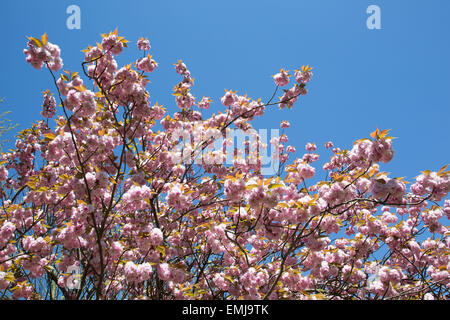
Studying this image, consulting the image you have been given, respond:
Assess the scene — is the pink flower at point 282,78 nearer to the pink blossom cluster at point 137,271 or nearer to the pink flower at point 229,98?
the pink flower at point 229,98

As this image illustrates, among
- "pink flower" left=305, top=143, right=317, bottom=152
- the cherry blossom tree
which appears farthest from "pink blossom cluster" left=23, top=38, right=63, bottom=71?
"pink flower" left=305, top=143, right=317, bottom=152

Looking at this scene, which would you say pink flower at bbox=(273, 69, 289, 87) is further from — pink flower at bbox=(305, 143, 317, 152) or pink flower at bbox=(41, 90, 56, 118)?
pink flower at bbox=(305, 143, 317, 152)

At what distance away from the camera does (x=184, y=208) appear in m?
4.50

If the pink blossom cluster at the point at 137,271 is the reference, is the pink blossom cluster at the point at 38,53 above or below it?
above

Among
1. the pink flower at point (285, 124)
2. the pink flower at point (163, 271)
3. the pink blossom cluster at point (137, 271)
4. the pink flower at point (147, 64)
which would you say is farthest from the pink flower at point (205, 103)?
the pink blossom cluster at point (137, 271)

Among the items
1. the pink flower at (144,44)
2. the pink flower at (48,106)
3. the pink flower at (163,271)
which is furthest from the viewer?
the pink flower at (48,106)

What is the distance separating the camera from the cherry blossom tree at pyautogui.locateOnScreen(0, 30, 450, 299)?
3.11 metres

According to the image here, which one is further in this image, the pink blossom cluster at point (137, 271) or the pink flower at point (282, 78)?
the pink flower at point (282, 78)

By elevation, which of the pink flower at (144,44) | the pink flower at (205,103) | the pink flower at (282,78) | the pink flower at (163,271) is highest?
the pink flower at (144,44)

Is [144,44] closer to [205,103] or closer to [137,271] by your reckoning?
[205,103]

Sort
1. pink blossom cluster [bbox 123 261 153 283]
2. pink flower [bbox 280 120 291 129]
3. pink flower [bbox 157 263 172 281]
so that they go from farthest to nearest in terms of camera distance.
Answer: pink flower [bbox 280 120 291 129] → pink flower [bbox 157 263 172 281] → pink blossom cluster [bbox 123 261 153 283]

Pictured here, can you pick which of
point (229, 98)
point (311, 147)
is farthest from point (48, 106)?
point (311, 147)

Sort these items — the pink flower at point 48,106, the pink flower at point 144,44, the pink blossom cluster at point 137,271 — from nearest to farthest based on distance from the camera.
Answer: the pink blossom cluster at point 137,271 < the pink flower at point 144,44 < the pink flower at point 48,106

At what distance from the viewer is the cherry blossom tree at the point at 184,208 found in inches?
122
